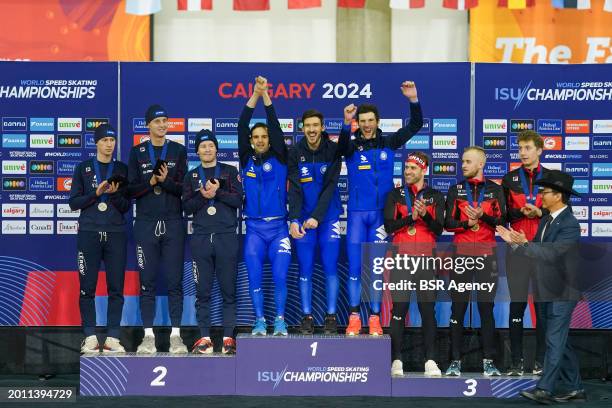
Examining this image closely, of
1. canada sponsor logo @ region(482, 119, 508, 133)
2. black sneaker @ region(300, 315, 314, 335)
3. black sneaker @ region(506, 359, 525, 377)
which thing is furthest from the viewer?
canada sponsor logo @ region(482, 119, 508, 133)

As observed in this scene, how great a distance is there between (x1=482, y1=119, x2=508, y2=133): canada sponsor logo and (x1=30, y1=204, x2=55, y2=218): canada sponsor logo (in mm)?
4153

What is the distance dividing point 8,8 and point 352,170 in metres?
5.73

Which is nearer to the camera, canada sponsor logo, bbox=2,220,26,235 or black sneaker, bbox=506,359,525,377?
black sneaker, bbox=506,359,525,377

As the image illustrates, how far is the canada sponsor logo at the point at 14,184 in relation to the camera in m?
8.80

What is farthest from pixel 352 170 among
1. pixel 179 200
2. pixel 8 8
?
pixel 8 8

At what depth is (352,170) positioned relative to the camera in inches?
316

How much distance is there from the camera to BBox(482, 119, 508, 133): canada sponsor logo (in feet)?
28.8

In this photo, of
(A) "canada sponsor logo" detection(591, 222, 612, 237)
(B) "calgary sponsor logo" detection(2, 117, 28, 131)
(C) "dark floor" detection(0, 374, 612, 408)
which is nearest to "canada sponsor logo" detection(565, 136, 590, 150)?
(A) "canada sponsor logo" detection(591, 222, 612, 237)

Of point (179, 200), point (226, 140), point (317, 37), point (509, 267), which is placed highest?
point (317, 37)

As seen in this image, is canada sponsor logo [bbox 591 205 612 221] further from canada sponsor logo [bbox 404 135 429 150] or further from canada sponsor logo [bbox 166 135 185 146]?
canada sponsor logo [bbox 166 135 185 146]

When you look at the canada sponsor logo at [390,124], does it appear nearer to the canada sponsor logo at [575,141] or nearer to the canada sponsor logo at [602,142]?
the canada sponsor logo at [575,141]

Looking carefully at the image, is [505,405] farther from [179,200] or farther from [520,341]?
[179,200]

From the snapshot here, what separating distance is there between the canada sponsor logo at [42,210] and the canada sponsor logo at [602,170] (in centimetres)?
514

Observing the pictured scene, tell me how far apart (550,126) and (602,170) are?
2.11ft
